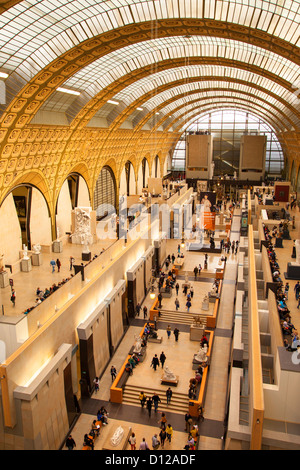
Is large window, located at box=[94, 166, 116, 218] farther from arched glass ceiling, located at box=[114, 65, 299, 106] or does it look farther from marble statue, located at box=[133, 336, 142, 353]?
marble statue, located at box=[133, 336, 142, 353]

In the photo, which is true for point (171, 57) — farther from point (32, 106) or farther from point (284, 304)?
point (284, 304)

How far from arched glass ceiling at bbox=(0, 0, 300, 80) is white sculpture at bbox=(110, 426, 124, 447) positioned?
16.5m

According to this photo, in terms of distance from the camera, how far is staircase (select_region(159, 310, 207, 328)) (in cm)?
2367

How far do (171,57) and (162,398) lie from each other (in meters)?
25.2

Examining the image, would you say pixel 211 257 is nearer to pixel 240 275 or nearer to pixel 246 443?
pixel 240 275

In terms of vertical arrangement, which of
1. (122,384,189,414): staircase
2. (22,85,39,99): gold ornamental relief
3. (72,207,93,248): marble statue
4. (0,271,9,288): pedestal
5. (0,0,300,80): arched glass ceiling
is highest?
(0,0,300,80): arched glass ceiling

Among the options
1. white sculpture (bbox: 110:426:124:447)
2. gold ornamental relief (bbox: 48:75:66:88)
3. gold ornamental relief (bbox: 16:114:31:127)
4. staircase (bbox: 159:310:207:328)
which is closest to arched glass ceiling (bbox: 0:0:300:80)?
gold ornamental relief (bbox: 48:75:66:88)

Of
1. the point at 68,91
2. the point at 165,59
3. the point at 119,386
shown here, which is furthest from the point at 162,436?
the point at 165,59

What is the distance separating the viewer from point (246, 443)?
11945 mm

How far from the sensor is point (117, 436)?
14.1 m

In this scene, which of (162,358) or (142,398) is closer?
(142,398)

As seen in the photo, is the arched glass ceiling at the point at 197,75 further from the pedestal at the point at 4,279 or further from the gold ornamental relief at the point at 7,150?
the pedestal at the point at 4,279

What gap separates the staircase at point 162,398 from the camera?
16.7m

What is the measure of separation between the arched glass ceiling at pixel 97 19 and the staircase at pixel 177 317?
586 inches
